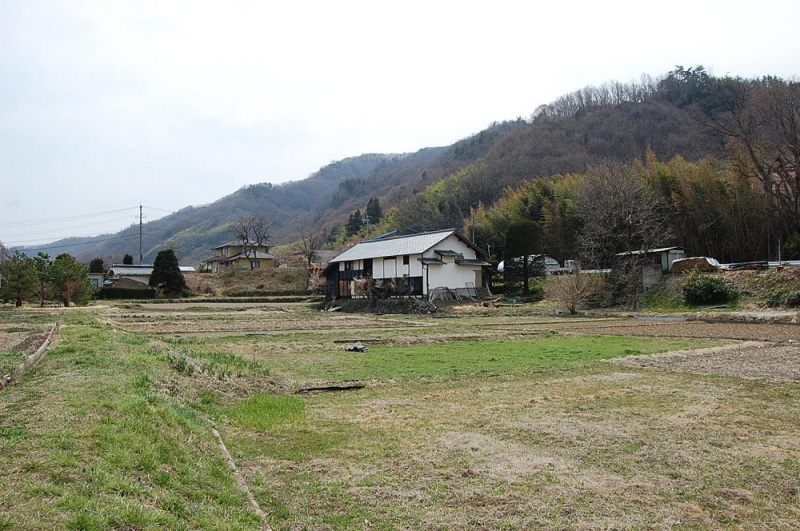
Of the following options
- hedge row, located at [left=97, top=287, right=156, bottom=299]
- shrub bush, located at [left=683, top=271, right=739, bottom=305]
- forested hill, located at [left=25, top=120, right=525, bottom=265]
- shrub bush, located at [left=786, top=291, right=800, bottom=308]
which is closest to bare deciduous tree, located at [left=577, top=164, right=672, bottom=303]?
shrub bush, located at [left=683, top=271, right=739, bottom=305]

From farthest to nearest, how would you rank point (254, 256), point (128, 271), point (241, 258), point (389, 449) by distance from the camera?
point (241, 258) < point (254, 256) < point (128, 271) < point (389, 449)

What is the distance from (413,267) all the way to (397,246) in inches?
136

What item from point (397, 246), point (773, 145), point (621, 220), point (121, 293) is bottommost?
point (121, 293)

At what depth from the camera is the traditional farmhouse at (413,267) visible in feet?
130

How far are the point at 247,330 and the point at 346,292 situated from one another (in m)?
24.4

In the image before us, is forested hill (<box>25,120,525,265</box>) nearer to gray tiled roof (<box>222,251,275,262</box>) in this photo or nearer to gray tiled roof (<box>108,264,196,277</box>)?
gray tiled roof (<box>222,251,275,262</box>)

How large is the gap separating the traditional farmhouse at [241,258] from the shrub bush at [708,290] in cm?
5150

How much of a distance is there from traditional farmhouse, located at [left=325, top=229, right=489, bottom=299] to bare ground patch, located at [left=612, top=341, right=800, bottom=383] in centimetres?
2556

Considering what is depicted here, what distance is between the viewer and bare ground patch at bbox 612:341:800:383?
34.5ft

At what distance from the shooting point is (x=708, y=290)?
2794cm

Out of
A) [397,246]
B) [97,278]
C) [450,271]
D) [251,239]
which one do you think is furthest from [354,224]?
[450,271]

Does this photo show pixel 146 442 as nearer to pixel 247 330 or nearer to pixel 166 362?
pixel 166 362

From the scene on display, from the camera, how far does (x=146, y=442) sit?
475cm

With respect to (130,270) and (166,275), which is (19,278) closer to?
(166,275)
